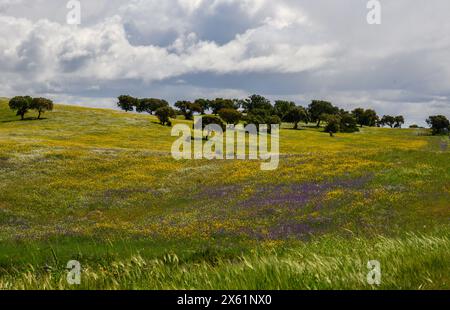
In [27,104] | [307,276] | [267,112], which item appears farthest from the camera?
[267,112]

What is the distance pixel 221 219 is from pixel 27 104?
106 meters

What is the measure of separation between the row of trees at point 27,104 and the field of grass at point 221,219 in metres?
60.3

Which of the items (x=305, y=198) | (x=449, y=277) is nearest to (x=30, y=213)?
(x=305, y=198)

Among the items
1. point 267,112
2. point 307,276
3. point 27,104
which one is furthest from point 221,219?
point 267,112

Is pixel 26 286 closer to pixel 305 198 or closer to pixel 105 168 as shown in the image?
pixel 305 198

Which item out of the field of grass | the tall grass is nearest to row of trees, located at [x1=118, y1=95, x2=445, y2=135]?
the field of grass

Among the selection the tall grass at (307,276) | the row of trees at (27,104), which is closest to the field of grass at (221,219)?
the tall grass at (307,276)

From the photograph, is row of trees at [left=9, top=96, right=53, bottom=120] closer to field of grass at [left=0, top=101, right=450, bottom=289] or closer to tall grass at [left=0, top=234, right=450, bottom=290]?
field of grass at [left=0, top=101, right=450, bottom=289]

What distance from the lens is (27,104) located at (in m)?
122

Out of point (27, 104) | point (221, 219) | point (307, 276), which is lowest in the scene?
point (221, 219)

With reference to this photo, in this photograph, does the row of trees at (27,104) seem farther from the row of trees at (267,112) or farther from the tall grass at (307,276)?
the tall grass at (307,276)

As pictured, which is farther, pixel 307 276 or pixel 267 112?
pixel 267 112

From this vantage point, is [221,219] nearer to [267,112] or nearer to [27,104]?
[27,104]

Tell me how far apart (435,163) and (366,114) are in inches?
6398
